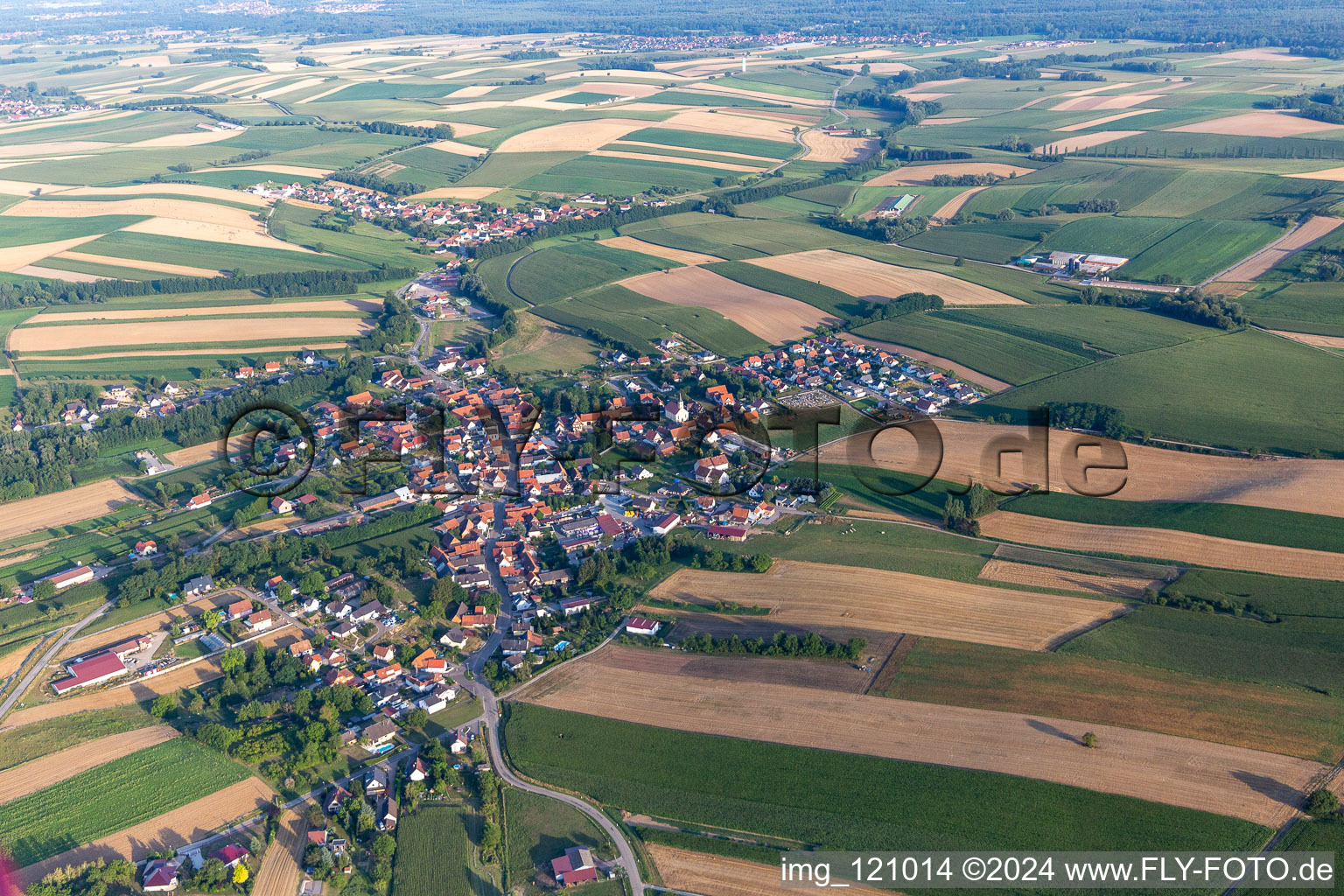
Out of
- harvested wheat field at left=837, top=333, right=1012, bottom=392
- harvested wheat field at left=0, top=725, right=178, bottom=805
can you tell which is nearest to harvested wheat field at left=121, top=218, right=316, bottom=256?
harvested wheat field at left=837, top=333, right=1012, bottom=392

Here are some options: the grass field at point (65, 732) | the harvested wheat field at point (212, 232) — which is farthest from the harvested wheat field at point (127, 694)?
the harvested wheat field at point (212, 232)

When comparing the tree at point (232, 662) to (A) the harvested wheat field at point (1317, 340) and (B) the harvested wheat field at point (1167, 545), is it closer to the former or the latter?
(B) the harvested wheat field at point (1167, 545)

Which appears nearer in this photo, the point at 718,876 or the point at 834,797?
the point at 718,876

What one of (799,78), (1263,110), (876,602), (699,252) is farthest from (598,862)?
(799,78)

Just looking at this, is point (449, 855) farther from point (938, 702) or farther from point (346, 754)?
point (938, 702)

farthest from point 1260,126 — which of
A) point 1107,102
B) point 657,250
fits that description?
point 657,250

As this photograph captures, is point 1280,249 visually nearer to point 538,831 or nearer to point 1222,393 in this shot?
point 1222,393

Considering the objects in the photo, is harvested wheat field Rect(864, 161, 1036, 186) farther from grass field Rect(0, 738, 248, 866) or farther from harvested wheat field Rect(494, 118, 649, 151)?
grass field Rect(0, 738, 248, 866)
